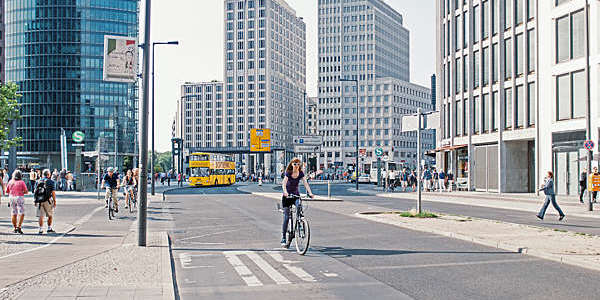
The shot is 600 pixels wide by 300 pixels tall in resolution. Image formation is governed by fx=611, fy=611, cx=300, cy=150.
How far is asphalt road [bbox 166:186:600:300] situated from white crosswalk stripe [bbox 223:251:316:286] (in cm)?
1

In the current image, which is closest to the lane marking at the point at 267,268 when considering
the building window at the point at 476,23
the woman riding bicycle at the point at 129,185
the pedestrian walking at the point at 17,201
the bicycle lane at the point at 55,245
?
the bicycle lane at the point at 55,245

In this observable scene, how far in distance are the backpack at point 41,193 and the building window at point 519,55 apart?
3303cm

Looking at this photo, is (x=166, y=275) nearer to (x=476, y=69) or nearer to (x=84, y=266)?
(x=84, y=266)

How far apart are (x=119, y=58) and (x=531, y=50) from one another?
1294 inches

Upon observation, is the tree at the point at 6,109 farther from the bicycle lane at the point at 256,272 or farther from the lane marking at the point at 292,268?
the lane marking at the point at 292,268

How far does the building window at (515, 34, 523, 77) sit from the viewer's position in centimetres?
4028

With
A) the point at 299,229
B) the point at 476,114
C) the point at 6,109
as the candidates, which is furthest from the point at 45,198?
the point at 476,114

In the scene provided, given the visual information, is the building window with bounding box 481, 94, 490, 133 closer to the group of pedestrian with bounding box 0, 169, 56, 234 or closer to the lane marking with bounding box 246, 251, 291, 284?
the group of pedestrian with bounding box 0, 169, 56, 234

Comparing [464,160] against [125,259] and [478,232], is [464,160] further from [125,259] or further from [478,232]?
[125,259]

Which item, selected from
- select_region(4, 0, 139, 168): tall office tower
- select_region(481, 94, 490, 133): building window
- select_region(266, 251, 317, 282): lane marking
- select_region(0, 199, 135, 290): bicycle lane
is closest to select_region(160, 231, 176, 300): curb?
select_region(0, 199, 135, 290): bicycle lane

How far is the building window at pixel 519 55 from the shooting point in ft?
132

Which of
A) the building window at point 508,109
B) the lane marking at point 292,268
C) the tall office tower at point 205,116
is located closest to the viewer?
the lane marking at point 292,268

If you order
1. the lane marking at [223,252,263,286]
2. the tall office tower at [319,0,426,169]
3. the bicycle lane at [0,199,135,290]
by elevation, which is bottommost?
the bicycle lane at [0,199,135,290]

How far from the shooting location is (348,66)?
163 m
